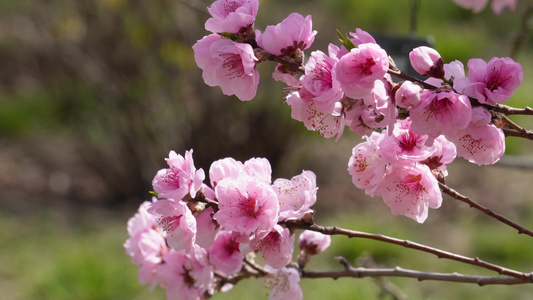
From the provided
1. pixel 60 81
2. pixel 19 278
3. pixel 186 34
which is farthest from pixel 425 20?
pixel 19 278

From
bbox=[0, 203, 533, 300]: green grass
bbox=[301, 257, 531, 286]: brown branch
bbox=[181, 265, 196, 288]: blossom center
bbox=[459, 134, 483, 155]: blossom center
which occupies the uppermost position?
bbox=[459, 134, 483, 155]: blossom center

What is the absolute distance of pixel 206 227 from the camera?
1.05 meters

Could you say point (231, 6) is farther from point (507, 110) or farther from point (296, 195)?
point (507, 110)

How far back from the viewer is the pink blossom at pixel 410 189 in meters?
1.02

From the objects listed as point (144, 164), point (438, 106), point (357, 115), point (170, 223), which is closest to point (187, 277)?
point (170, 223)

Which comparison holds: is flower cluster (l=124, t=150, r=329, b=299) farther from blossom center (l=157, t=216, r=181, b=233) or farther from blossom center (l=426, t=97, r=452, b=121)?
blossom center (l=426, t=97, r=452, b=121)

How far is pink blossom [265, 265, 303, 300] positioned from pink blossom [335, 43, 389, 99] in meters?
0.52

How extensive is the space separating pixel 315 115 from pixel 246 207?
18 cm

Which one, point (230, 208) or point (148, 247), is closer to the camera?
point (230, 208)

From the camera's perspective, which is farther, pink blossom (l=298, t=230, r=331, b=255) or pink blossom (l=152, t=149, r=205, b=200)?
pink blossom (l=298, t=230, r=331, b=255)

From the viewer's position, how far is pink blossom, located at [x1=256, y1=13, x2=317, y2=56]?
0.95 meters

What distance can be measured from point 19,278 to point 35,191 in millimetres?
1302

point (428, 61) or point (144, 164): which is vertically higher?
point (428, 61)

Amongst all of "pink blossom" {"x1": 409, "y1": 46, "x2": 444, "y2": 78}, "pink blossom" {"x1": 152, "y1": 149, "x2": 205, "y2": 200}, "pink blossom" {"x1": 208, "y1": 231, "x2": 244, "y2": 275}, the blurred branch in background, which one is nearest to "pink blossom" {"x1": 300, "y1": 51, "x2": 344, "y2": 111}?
"pink blossom" {"x1": 409, "y1": 46, "x2": 444, "y2": 78}
